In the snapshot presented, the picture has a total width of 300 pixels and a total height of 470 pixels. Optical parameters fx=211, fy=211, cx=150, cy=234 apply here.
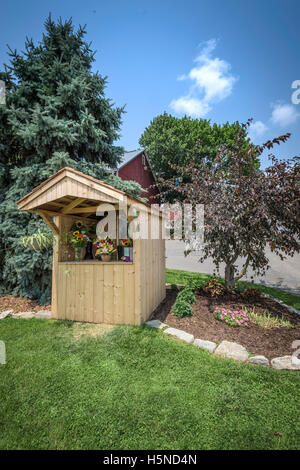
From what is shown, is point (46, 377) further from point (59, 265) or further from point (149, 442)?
point (59, 265)

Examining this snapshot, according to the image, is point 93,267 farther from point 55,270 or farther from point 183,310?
point 183,310

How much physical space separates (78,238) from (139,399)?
2604 millimetres

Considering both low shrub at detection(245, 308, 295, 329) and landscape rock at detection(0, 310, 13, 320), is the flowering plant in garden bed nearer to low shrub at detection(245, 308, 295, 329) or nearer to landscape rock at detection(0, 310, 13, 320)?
low shrub at detection(245, 308, 295, 329)

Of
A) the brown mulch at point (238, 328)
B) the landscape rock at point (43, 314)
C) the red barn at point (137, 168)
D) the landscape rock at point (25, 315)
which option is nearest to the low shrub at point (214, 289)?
the brown mulch at point (238, 328)

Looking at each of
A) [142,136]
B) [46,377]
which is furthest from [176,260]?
[142,136]

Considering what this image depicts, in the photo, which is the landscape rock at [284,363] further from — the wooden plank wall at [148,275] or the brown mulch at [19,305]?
the brown mulch at [19,305]

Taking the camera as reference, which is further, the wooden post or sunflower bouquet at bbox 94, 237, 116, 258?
the wooden post

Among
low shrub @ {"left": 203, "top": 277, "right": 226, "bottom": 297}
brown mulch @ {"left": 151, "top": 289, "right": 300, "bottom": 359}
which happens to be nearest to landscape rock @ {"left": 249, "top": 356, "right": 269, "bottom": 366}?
brown mulch @ {"left": 151, "top": 289, "right": 300, "bottom": 359}

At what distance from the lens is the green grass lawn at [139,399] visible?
152 cm

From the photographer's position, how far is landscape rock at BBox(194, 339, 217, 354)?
2.73m

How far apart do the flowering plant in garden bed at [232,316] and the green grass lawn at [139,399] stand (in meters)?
1.08

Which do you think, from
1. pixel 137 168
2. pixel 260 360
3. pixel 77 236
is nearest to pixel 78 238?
pixel 77 236

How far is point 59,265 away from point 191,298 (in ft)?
8.42

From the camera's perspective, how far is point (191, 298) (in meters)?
4.20
